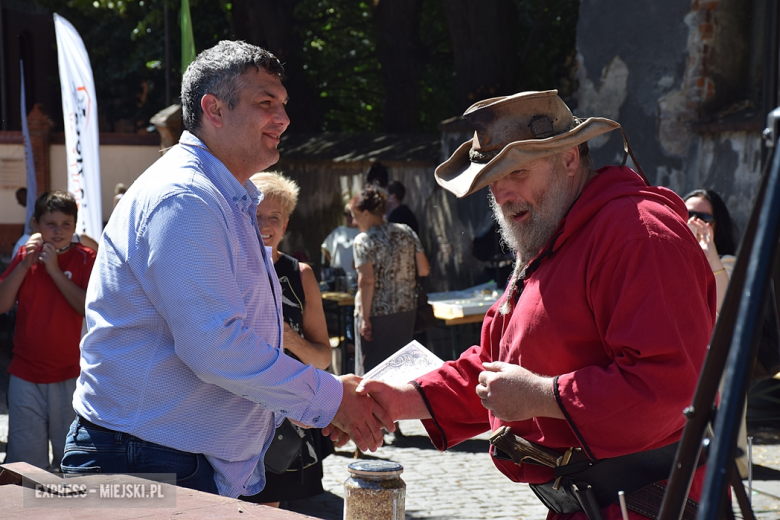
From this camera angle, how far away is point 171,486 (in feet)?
7.25

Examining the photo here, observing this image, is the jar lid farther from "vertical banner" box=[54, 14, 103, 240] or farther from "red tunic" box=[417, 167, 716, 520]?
"vertical banner" box=[54, 14, 103, 240]

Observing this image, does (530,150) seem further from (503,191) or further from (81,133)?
(81,133)

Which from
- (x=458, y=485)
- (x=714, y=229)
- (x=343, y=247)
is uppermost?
(x=714, y=229)

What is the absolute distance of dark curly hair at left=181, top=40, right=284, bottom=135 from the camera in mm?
2672

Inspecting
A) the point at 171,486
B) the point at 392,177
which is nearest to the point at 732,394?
the point at 171,486

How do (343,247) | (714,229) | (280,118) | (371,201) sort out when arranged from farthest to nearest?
(343,247), (371,201), (714,229), (280,118)

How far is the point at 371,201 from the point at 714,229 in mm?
2690

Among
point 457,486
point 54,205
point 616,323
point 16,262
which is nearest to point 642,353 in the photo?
point 616,323

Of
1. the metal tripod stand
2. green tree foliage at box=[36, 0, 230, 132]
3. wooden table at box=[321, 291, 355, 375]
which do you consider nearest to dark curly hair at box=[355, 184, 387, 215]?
wooden table at box=[321, 291, 355, 375]

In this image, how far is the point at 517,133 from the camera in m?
2.60

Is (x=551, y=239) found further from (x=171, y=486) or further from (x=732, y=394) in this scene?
(x=732, y=394)

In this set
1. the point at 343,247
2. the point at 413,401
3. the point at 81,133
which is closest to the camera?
the point at 413,401

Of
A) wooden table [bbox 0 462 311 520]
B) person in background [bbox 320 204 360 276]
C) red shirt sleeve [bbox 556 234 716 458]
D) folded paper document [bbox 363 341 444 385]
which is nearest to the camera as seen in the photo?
wooden table [bbox 0 462 311 520]

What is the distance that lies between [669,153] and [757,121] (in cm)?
145
